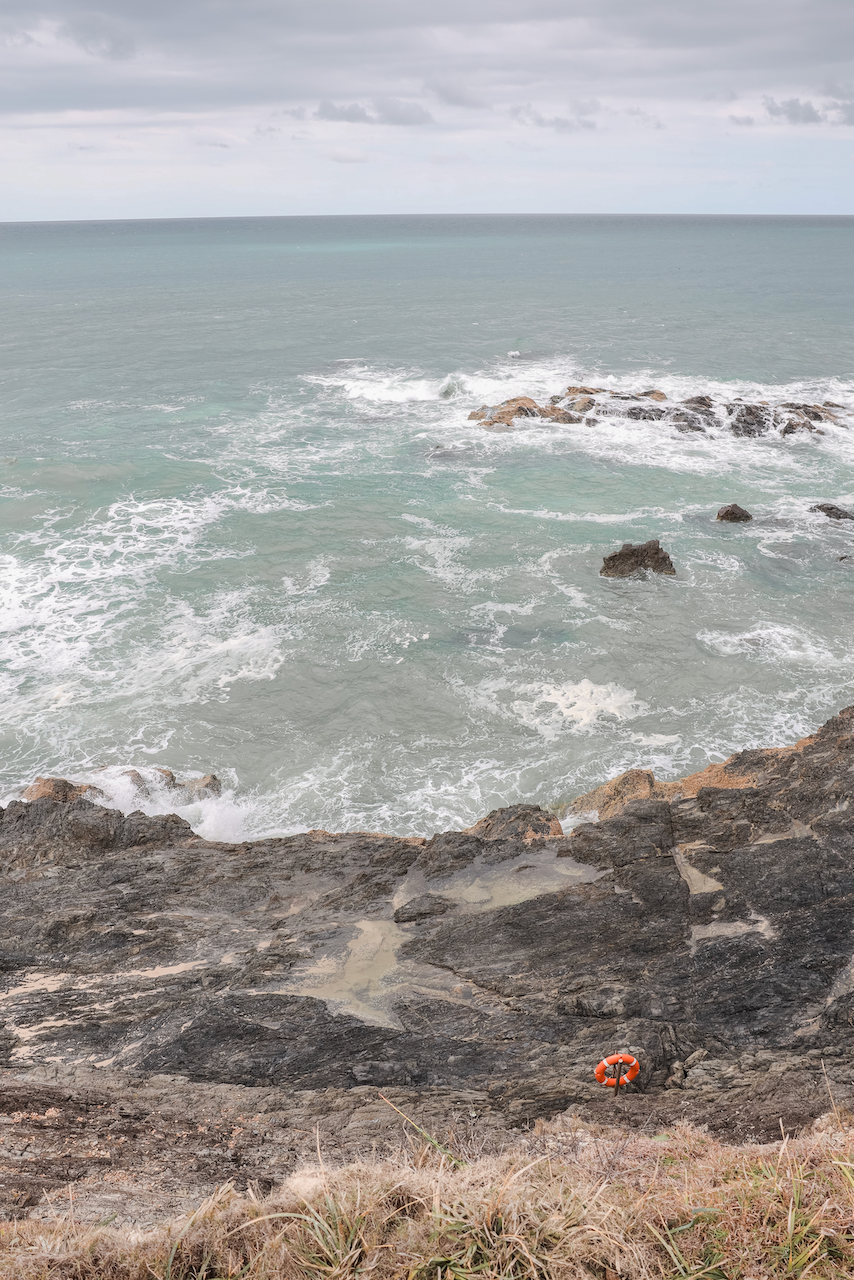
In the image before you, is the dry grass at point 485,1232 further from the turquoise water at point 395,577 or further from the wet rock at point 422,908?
the turquoise water at point 395,577

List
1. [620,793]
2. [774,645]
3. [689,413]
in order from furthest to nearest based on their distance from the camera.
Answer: [689,413] → [774,645] → [620,793]

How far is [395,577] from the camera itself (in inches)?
1040

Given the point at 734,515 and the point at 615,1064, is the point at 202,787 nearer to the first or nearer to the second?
the point at 615,1064

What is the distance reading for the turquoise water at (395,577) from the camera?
18.6 meters

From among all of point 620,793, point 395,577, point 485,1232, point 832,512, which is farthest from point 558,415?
point 485,1232

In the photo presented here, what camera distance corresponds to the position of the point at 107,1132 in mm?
6875

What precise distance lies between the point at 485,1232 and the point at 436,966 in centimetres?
696

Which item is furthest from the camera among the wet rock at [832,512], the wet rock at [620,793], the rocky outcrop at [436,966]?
the wet rock at [832,512]

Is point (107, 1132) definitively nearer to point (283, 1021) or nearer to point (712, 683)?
point (283, 1021)

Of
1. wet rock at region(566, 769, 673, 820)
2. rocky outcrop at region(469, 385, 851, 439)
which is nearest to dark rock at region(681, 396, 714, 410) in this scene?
rocky outcrop at region(469, 385, 851, 439)

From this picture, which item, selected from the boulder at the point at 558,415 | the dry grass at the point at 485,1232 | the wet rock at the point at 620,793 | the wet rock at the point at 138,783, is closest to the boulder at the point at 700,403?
the boulder at the point at 558,415

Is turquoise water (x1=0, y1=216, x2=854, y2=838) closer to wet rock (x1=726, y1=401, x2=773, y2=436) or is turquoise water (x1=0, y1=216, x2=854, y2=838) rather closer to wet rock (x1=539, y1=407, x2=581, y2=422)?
wet rock (x1=726, y1=401, x2=773, y2=436)

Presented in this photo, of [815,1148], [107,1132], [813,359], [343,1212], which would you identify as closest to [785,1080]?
[815,1148]

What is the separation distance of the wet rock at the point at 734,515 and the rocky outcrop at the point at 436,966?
17.1 metres
